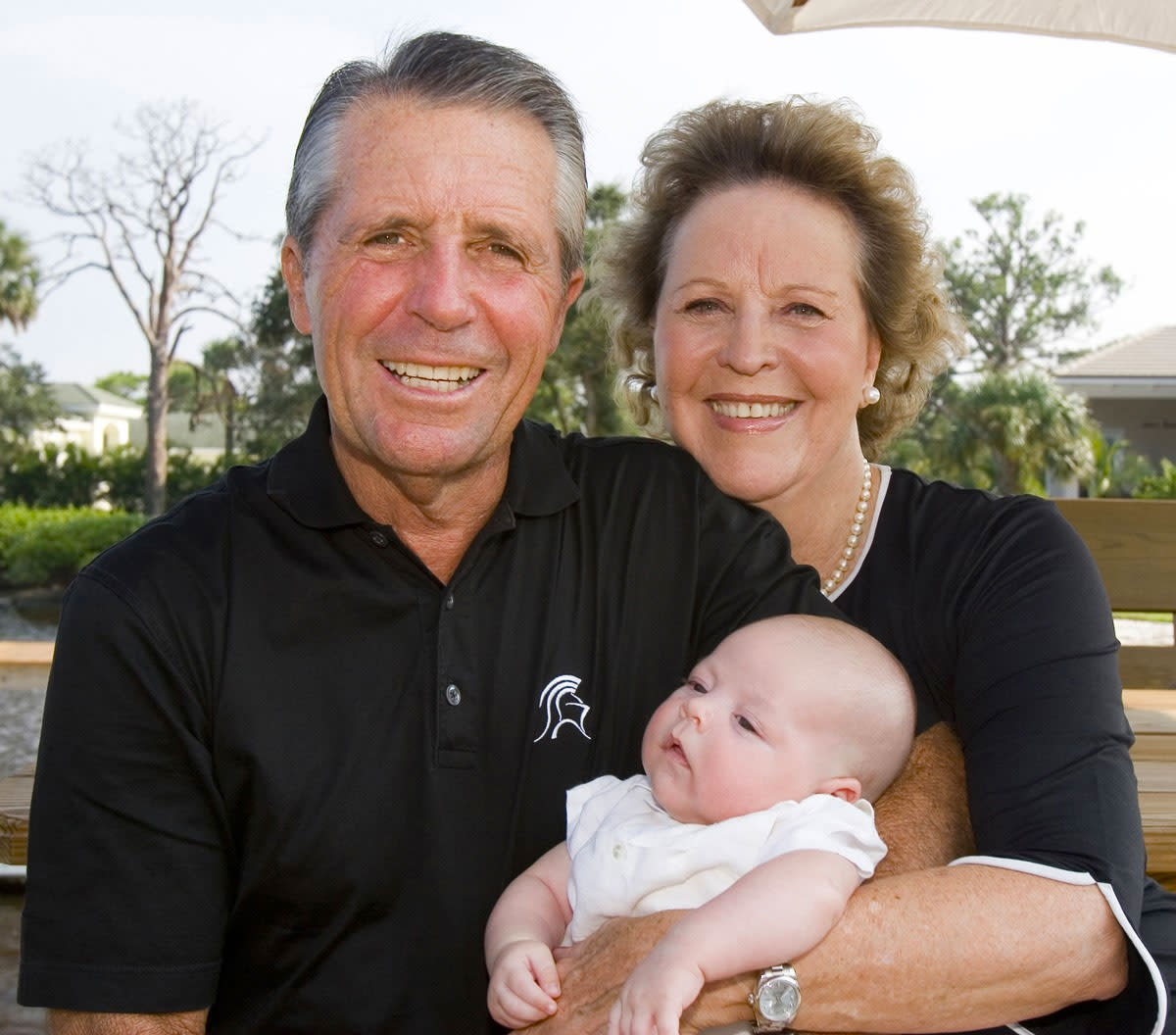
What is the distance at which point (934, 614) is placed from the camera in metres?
2.33

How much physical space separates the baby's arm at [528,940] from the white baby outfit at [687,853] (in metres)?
0.04

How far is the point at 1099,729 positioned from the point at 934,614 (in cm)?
43

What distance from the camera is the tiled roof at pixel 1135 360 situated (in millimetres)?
31859

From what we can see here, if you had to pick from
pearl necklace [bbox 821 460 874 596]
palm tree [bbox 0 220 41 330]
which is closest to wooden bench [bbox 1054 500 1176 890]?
pearl necklace [bbox 821 460 874 596]

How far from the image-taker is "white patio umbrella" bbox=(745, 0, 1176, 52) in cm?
321

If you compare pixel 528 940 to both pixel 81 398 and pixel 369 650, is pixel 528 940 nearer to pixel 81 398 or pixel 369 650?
pixel 369 650

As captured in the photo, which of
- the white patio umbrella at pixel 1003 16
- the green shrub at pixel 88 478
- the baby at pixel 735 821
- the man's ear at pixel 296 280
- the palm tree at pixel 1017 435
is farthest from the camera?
the green shrub at pixel 88 478

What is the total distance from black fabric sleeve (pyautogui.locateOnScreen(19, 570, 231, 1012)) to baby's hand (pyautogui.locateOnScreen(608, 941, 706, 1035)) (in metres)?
0.64

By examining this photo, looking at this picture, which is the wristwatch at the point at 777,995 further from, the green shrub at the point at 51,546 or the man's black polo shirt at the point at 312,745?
the green shrub at the point at 51,546

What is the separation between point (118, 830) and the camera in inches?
70.4

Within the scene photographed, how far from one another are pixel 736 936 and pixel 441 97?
1.31 metres

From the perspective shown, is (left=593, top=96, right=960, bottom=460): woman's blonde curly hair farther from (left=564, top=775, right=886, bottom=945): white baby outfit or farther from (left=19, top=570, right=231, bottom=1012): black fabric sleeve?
(left=19, top=570, right=231, bottom=1012): black fabric sleeve

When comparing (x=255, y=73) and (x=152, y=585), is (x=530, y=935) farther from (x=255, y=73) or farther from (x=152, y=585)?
(x=255, y=73)

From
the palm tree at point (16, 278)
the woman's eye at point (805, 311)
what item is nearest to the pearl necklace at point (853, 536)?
the woman's eye at point (805, 311)
